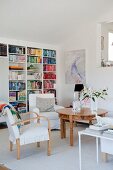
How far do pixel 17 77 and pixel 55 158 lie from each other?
3406 millimetres

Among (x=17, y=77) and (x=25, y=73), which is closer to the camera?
(x=17, y=77)

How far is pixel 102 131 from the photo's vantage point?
3207 millimetres

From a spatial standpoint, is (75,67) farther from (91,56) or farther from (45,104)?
(45,104)

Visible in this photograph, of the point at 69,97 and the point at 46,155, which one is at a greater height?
the point at 69,97

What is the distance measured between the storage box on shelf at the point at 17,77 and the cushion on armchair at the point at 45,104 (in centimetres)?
96

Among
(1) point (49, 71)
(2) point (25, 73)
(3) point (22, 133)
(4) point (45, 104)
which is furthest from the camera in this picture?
(1) point (49, 71)

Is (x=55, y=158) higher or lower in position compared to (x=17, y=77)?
lower

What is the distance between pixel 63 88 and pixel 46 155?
155 inches

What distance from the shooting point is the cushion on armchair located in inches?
235

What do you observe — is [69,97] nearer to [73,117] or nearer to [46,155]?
[73,117]

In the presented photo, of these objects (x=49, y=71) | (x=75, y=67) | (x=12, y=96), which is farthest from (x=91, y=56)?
(x=12, y=96)

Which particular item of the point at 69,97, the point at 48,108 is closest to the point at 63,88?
the point at 69,97

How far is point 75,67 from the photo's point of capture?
740 cm

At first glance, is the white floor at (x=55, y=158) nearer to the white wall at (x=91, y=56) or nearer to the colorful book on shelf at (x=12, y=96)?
the colorful book on shelf at (x=12, y=96)
